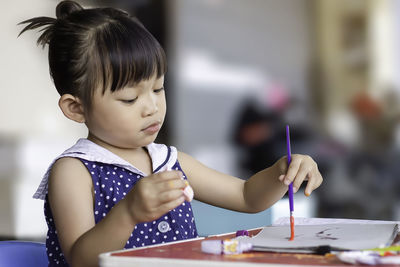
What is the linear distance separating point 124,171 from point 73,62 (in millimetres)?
192

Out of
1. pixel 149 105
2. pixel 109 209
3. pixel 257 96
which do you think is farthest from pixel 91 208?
pixel 257 96

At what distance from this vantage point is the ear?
1054 mm

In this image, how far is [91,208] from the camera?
95cm

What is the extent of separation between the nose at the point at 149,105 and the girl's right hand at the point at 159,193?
247 millimetres

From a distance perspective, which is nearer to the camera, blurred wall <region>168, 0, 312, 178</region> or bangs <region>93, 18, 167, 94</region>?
bangs <region>93, 18, 167, 94</region>

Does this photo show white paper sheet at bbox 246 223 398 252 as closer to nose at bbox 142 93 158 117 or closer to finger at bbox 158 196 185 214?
finger at bbox 158 196 185 214

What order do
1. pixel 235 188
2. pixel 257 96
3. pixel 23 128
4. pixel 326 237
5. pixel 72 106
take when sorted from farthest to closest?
pixel 257 96 < pixel 23 128 < pixel 235 188 < pixel 72 106 < pixel 326 237

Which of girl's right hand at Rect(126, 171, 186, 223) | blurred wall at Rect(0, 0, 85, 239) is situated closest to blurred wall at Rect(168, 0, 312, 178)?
blurred wall at Rect(0, 0, 85, 239)

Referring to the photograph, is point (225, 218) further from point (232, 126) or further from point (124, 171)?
point (232, 126)

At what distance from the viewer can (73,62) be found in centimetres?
103

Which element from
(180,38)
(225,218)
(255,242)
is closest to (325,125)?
(180,38)

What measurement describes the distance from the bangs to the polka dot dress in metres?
0.14

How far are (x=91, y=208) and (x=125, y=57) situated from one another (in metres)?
0.23

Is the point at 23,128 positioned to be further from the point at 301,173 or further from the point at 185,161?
the point at 301,173
